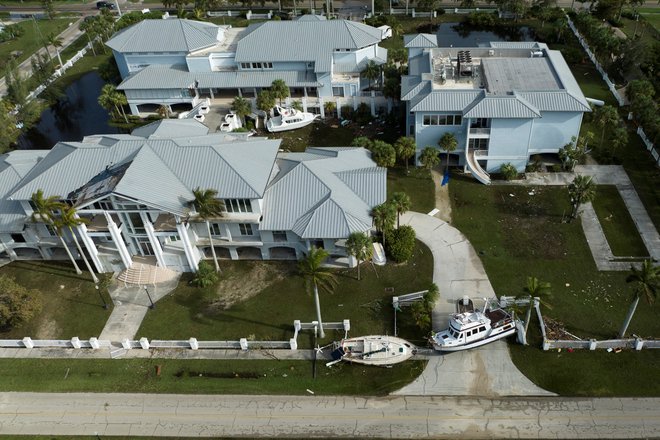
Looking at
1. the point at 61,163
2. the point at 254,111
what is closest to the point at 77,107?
the point at 254,111

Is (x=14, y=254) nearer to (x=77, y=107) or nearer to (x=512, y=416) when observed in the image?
(x=77, y=107)

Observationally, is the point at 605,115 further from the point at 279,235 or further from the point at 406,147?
the point at 279,235

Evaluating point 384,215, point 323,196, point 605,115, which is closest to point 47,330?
point 323,196

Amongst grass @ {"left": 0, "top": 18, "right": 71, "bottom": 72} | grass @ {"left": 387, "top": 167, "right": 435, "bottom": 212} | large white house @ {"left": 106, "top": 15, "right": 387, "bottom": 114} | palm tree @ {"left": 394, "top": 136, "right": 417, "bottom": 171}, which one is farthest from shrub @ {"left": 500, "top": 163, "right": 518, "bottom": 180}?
grass @ {"left": 0, "top": 18, "right": 71, "bottom": 72}

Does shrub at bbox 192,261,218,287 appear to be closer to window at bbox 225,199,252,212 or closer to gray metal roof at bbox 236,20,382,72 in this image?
window at bbox 225,199,252,212

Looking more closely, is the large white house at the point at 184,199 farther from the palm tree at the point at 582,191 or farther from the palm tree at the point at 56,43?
the palm tree at the point at 56,43

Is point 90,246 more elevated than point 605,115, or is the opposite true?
point 605,115

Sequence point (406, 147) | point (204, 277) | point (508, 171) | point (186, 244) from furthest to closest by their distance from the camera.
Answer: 1. point (406, 147)
2. point (508, 171)
3. point (204, 277)
4. point (186, 244)
